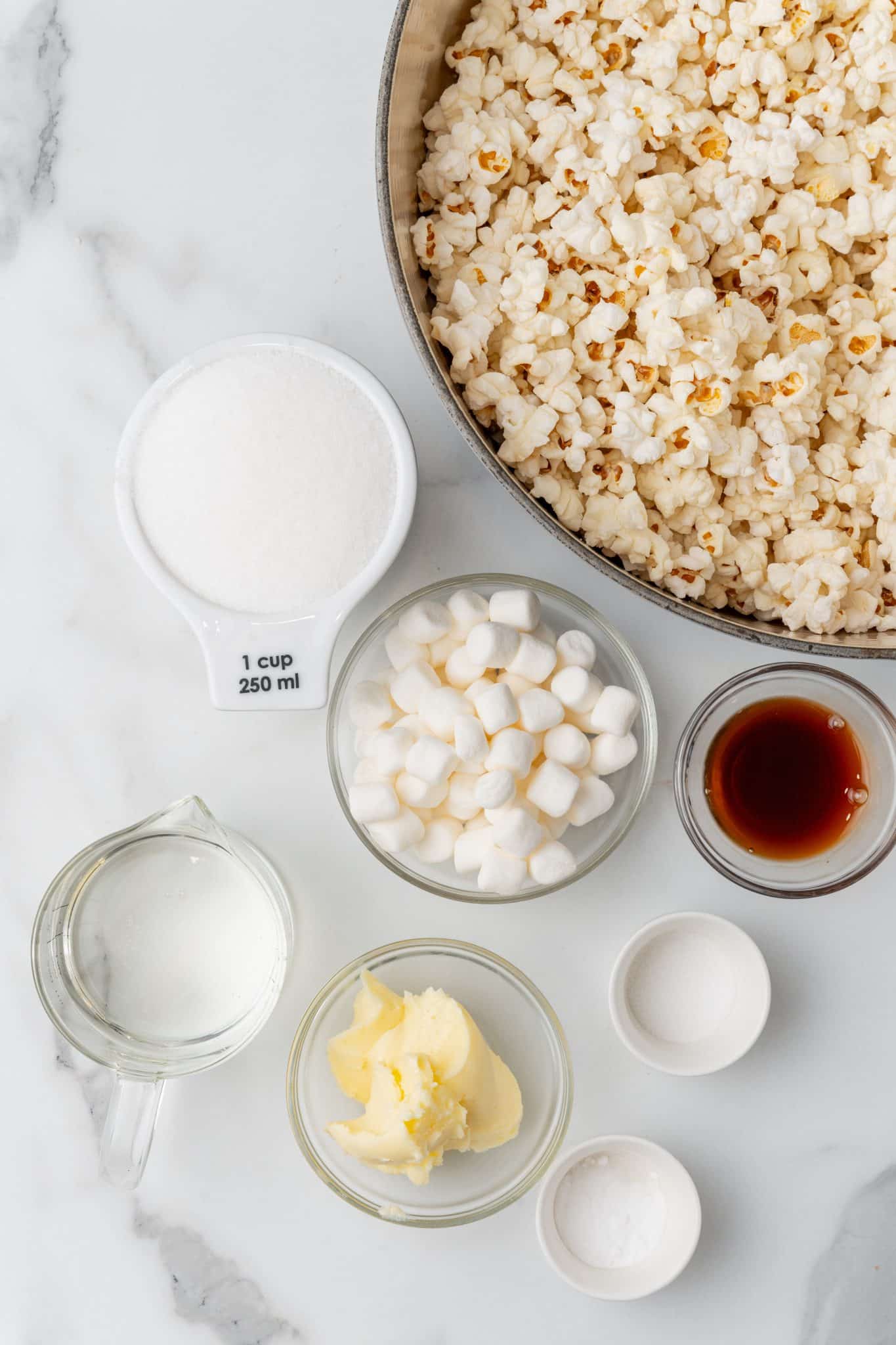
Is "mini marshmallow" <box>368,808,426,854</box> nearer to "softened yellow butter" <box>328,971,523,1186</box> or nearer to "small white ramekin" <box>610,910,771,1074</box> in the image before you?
"softened yellow butter" <box>328,971,523,1186</box>

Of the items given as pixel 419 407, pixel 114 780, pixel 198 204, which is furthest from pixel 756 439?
pixel 114 780

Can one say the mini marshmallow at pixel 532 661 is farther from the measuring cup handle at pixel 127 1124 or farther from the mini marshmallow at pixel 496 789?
the measuring cup handle at pixel 127 1124

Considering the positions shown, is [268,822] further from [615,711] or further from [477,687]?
[615,711]

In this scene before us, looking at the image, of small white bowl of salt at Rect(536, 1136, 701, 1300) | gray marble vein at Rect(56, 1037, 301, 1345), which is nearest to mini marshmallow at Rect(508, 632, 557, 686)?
small white bowl of salt at Rect(536, 1136, 701, 1300)

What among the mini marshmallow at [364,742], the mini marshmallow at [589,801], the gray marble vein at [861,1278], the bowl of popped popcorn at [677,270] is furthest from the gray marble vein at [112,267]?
the gray marble vein at [861,1278]

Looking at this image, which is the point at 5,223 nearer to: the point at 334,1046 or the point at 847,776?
the point at 334,1046

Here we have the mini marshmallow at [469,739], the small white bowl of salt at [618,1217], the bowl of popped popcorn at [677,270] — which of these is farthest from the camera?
the small white bowl of salt at [618,1217]

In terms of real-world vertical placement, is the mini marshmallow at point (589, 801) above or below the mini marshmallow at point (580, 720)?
below

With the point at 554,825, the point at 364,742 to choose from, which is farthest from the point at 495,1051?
the point at 364,742
